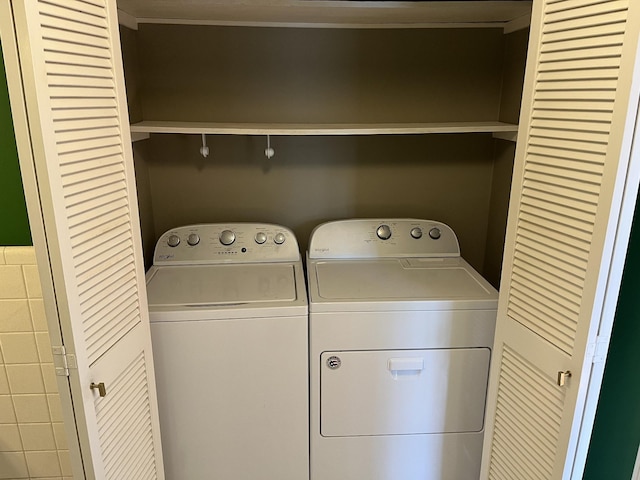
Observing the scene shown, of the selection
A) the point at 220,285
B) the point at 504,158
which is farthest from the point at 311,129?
the point at 504,158

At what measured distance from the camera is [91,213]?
4.07ft

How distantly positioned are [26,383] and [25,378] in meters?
0.02

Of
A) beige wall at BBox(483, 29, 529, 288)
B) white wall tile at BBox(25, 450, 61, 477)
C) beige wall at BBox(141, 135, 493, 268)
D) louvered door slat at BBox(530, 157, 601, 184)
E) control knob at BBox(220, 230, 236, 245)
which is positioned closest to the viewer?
louvered door slat at BBox(530, 157, 601, 184)

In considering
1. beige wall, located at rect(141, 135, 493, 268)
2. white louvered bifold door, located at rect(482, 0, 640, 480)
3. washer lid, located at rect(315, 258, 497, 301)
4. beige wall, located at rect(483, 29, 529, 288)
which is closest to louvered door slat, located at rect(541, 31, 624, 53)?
white louvered bifold door, located at rect(482, 0, 640, 480)

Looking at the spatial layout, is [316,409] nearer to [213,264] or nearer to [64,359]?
[213,264]

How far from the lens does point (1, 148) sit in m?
1.51

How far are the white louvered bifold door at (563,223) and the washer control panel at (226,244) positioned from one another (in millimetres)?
995

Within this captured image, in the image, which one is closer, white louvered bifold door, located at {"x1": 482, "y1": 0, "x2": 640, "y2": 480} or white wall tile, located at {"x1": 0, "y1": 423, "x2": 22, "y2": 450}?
white louvered bifold door, located at {"x1": 482, "y1": 0, "x2": 640, "y2": 480}

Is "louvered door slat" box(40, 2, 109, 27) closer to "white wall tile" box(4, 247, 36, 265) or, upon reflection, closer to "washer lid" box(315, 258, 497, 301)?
"white wall tile" box(4, 247, 36, 265)

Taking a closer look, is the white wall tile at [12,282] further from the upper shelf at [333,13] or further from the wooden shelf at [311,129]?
the upper shelf at [333,13]

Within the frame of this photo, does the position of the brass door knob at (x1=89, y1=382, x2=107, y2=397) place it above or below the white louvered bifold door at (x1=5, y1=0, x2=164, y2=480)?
below

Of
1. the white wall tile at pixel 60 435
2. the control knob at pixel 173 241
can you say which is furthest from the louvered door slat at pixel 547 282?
the white wall tile at pixel 60 435

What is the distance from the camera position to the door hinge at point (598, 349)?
1.21 metres

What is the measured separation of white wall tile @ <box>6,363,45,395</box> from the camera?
5.51 ft
